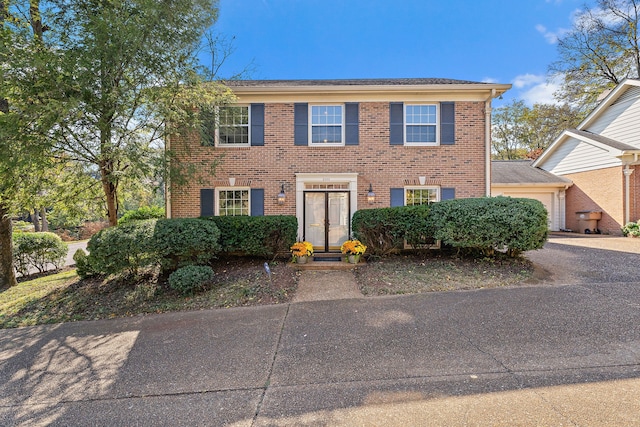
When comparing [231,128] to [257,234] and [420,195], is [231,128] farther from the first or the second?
[420,195]

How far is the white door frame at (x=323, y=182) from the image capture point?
897 cm

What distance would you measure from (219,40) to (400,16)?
8746 mm

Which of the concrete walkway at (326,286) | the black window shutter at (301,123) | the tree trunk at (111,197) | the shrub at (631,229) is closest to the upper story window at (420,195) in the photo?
the concrete walkway at (326,286)

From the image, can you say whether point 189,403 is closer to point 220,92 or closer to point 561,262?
point 220,92

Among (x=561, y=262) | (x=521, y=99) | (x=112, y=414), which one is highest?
(x=521, y=99)

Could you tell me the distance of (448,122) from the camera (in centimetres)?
903

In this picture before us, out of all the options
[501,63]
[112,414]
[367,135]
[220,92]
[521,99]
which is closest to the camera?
[112,414]

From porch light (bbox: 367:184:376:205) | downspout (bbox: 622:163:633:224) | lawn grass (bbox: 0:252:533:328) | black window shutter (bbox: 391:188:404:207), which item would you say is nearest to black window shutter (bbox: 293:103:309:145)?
porch light (bbox: 367:184:376:205)

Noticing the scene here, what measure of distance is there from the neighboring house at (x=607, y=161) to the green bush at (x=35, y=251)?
21.8m

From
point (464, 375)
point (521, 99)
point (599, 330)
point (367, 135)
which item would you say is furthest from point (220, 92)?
point (521, 99)

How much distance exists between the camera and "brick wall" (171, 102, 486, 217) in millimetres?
9039

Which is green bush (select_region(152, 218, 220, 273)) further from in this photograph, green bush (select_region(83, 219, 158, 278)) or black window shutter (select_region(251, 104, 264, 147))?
black window shutter (select_region(251, 104, 264, 147))

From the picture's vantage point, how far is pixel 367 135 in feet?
29.9

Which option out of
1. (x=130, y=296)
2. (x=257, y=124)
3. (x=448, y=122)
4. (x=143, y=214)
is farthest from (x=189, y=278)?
(x=143, y=214)
